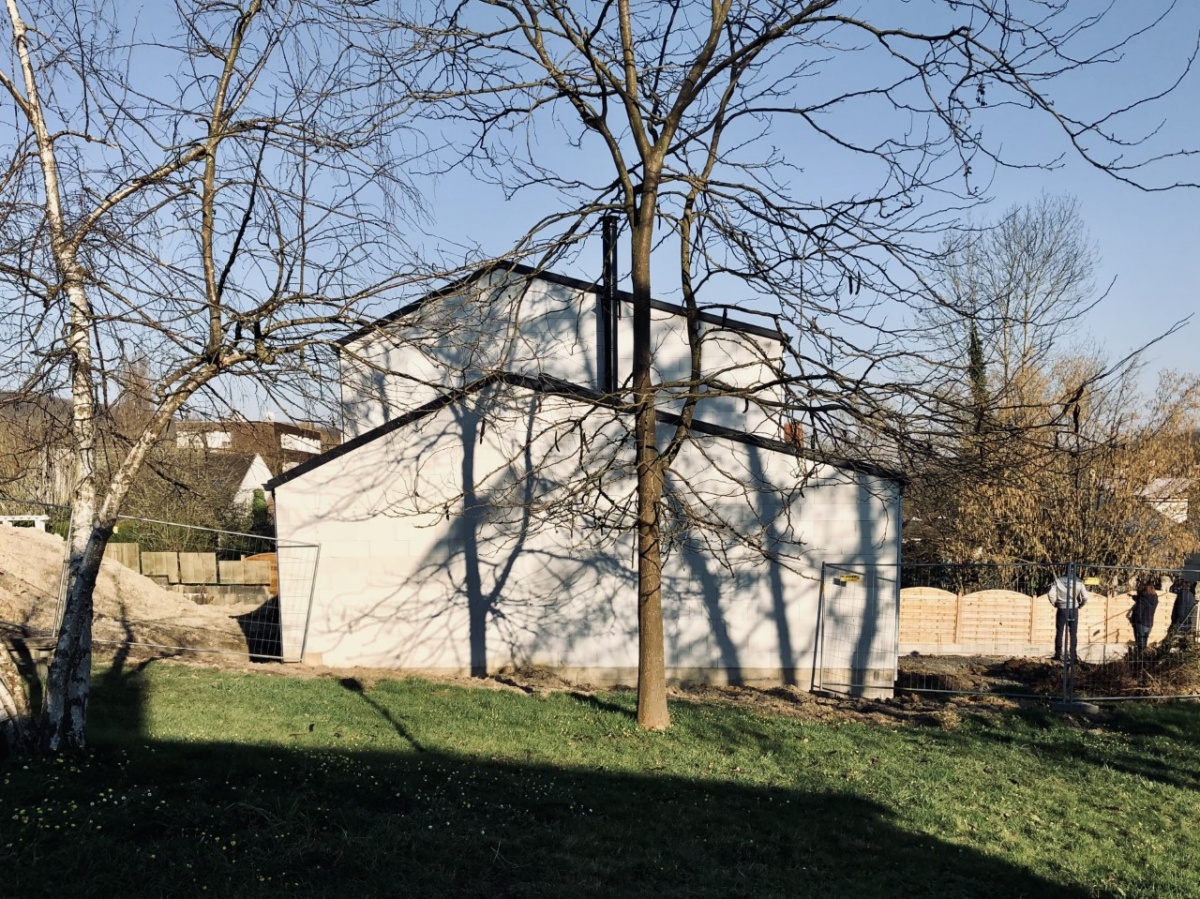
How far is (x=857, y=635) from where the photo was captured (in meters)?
13.6

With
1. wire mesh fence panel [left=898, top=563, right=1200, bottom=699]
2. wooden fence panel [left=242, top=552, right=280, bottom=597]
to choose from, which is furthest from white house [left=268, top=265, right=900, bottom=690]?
wooden fence panel [left=242, top=552, right=280, bottom=597]

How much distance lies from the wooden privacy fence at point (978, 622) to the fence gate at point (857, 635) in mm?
7090

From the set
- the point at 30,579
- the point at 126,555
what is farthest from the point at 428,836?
the point at 126,555

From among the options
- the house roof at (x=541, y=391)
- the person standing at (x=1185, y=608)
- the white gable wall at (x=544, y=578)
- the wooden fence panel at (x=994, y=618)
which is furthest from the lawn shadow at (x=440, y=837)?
the wooden fence panel at (x=994, y=618)

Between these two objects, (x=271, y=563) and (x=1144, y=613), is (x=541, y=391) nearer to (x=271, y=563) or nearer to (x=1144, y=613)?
(x=271, y=563)

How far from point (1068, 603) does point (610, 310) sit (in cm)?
785

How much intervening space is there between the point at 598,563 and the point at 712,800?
21.0 ft

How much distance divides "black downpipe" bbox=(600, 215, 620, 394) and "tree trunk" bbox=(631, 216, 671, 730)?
144 cm

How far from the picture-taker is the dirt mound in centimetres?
1275

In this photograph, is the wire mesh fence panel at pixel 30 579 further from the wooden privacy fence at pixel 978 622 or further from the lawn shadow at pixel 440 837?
the wooden privacy fence at pixel 978 622

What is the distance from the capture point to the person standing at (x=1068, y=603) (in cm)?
1281

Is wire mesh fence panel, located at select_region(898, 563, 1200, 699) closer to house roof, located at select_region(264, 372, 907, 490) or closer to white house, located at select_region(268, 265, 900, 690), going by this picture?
white house, located at select_region(268, 265, 900, 690)

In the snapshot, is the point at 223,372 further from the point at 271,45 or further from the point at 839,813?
the point at 839,813

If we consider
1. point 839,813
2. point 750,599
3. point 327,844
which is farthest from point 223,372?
point 750,599
